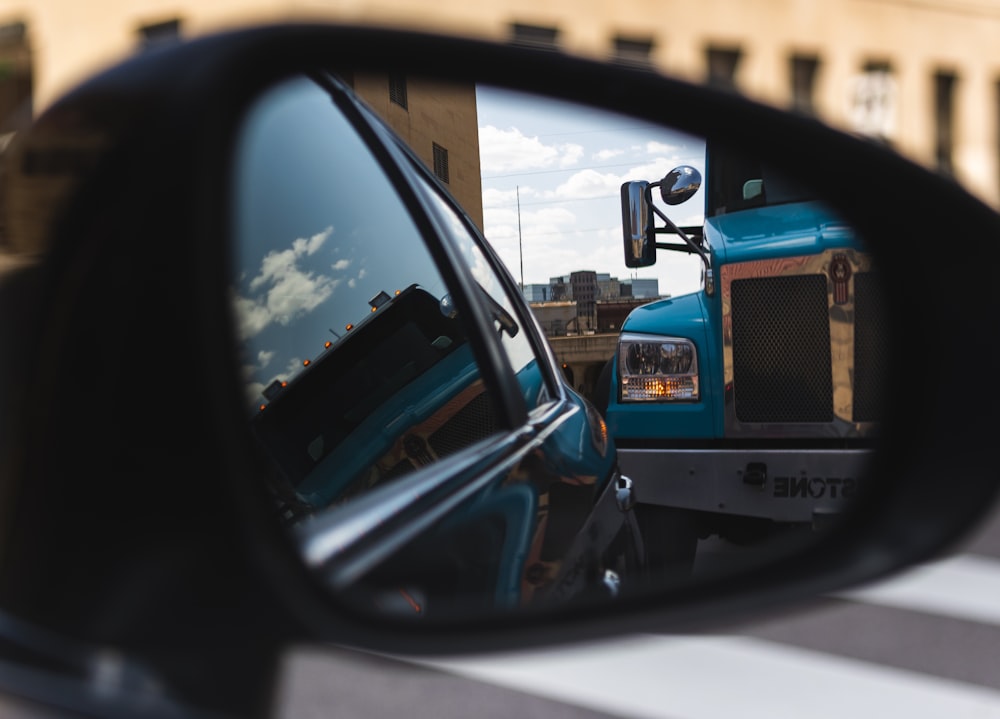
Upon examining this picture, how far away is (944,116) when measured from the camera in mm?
28188

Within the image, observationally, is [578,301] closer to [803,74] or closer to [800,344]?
[800,344]

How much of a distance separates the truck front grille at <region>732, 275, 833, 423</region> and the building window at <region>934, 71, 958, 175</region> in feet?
83.9

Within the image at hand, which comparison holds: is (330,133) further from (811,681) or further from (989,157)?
(989,157)

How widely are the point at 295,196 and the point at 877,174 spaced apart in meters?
0.92

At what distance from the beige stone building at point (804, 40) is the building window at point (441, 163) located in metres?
14.6

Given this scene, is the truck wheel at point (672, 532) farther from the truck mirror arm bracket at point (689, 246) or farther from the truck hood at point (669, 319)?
the truck mirror arm bracket at point (689, 246)

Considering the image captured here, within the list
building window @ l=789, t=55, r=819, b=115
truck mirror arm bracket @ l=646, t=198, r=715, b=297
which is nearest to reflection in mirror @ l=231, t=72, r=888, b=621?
truck mirror arm bracket @ l=646, t=198, r=715, b=297

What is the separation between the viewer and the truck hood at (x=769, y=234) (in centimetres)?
473

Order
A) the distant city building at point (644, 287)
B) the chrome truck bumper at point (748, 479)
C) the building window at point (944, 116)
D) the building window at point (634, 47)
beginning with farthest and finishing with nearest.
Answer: the building window at point (944, 116) < the building window at point (634, 47) < the chrome truck bumper at point (748, 479) < the distant city building at point (644, 287)

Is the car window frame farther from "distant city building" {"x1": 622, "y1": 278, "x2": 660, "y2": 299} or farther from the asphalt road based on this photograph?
"distant city building" {"x1": 622, "y1": 278, "x2": 660, "y2": 299}

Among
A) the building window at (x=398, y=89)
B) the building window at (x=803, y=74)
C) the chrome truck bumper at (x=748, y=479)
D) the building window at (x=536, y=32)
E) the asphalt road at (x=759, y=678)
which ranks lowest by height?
the asphalt road at (x=759, y=678)

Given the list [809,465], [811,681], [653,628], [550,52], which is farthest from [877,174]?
[809,465]

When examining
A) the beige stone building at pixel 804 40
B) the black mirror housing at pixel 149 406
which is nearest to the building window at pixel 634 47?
the beige stone building at pixel 804 40

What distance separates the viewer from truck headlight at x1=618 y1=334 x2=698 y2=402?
4.92 meters
